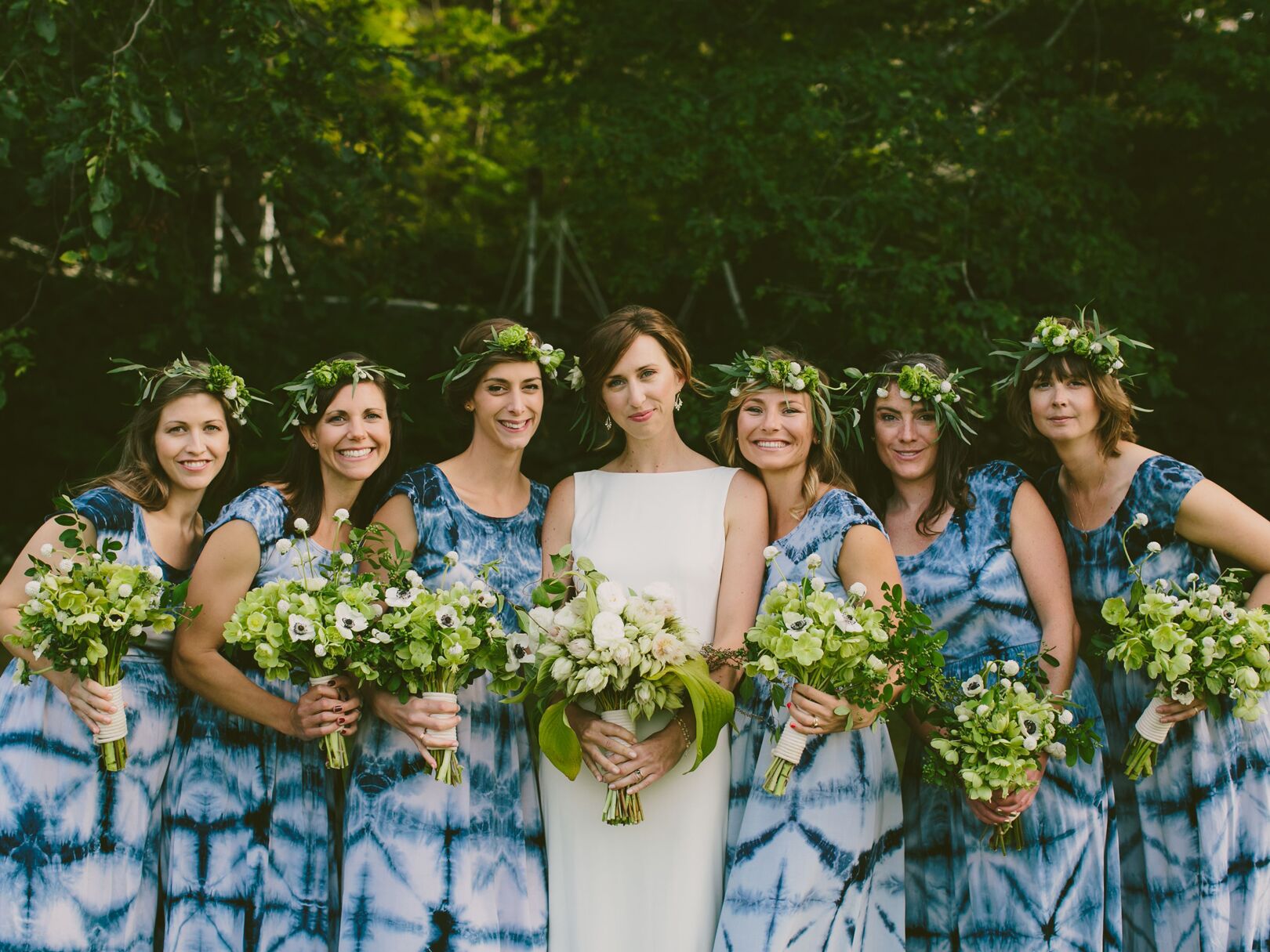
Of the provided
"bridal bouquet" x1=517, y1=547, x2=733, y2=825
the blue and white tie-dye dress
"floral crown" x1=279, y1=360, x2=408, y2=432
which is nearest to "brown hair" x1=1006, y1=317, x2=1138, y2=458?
the blue and white tie-dye dress

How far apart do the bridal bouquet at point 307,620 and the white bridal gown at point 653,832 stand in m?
0.95

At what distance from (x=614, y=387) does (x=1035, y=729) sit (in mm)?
2059

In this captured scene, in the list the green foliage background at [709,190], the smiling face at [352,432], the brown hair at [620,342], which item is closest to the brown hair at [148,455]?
the smiling face at [352,432]

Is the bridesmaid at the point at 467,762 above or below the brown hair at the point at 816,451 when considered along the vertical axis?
below

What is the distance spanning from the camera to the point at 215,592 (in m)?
4.25

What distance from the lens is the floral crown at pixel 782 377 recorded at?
4.48 metres

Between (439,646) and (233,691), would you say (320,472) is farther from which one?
(439,646)

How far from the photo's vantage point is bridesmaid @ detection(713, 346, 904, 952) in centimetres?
398

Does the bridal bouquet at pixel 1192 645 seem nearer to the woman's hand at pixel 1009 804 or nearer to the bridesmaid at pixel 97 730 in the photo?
the woman's hand at pixel 1009 804

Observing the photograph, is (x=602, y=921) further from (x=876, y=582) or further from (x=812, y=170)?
(x=812, y=170)

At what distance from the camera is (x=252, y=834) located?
14.0ft

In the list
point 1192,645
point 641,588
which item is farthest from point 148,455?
point 1192,645

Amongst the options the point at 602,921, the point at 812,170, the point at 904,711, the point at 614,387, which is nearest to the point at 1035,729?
the point at 904,711

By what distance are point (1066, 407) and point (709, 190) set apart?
4.08 metres
